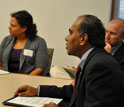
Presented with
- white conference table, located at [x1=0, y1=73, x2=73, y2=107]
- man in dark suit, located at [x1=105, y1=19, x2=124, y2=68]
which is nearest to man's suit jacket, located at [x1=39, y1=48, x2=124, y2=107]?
white conference table, located at [x1=0, y1=73, x2=73, y2=107]

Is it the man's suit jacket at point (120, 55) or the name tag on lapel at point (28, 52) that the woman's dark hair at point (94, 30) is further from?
the name tag on lapel at point (28, 52)

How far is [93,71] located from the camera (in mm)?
1211

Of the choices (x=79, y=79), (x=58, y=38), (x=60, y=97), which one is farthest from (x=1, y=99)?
(x=58, y=38)

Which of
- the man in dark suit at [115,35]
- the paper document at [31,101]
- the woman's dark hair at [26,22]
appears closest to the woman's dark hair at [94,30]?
the paper document at [31,101]

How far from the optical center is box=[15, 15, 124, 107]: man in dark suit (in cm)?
116

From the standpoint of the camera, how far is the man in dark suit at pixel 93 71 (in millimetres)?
1158

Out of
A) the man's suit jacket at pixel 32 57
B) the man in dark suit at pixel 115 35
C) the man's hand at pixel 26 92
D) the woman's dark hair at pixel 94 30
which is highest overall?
Answer: the woman's dark hair at pixel 94 30

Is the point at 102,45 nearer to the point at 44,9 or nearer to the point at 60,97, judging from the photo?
the point at 60,97

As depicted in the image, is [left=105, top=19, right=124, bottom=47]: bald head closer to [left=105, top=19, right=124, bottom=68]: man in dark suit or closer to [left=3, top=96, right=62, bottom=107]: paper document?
[left=105, top=19, right=124, bottom=68]: man in dark suit

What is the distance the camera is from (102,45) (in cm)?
142

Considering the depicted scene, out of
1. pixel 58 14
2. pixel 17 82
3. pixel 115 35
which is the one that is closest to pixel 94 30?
pixel 17 82

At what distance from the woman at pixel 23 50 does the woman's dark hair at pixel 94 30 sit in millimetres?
1535

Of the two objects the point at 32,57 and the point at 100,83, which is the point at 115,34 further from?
the point at 100,83

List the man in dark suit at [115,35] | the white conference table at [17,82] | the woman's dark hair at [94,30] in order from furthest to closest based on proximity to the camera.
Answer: the man in dark suit at [115,35], the white conference table at [17,82], the woman's dark hair at [94,30]
